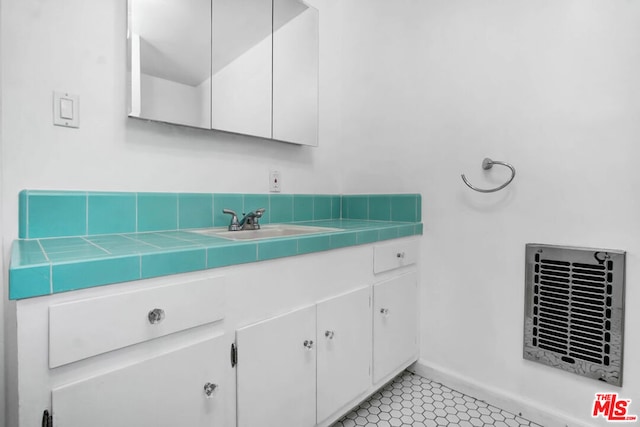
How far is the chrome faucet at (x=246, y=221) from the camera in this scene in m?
1.49

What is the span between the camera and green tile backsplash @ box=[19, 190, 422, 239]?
1.08 meters

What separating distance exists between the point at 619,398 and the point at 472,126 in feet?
4.00

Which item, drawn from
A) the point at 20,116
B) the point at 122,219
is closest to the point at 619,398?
the point at 122,219

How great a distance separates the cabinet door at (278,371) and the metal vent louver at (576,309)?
37.8 inches

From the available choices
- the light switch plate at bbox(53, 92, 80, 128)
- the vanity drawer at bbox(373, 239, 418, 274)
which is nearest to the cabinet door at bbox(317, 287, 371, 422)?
the vanity drawer at bbox(373, 239, 418, 274)

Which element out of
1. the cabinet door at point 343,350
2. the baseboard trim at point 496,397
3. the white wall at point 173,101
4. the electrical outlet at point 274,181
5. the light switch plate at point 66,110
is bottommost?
the baseboard trim at point 496,397

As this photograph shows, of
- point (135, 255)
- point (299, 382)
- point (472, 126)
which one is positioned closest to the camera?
point (135, 255)

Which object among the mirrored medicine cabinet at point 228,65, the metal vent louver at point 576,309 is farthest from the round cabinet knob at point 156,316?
the metal vent louver at point 576,309

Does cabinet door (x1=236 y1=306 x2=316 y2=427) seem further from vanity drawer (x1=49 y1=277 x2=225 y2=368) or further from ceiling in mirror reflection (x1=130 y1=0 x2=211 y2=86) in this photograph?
ceiling in mirror reflection (x1=130 y1=0 x2=211 y2=86)

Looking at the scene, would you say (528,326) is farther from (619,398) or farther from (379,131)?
(379,131)

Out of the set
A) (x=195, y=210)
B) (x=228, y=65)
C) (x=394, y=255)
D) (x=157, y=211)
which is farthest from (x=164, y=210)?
(x=394, y=255)

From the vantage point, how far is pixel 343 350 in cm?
135

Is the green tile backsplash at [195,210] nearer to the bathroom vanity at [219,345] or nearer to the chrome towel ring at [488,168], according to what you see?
the bathroom vanity at [219,345]

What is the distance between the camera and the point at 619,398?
1.29m
